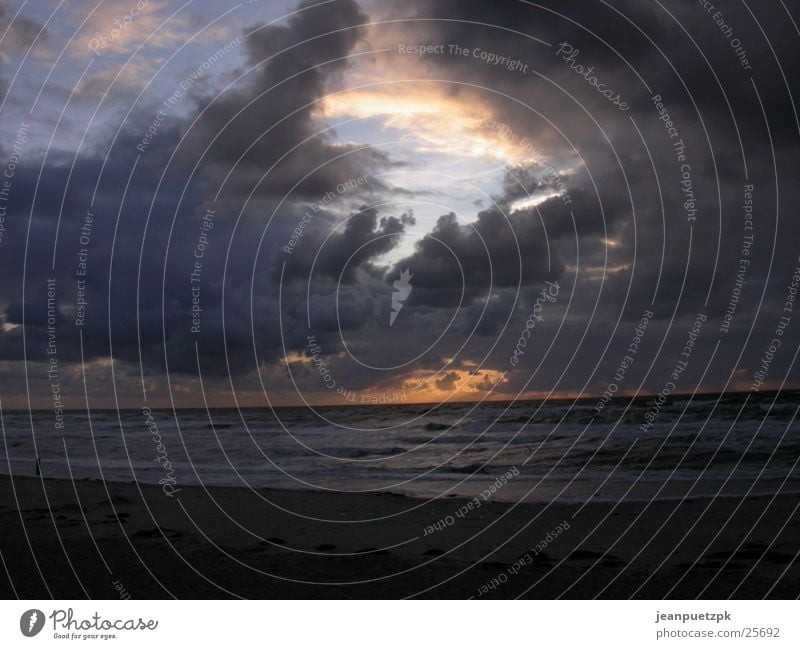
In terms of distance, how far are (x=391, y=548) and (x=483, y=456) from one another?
2098 cm

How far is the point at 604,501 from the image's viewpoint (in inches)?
746

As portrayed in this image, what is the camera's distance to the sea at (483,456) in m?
22.4

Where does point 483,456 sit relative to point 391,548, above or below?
above

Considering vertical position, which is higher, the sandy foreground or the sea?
the sea

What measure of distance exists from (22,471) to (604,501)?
2048cm

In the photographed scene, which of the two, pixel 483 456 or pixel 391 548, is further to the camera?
pixel 483 456

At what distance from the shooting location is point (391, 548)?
1312 cm

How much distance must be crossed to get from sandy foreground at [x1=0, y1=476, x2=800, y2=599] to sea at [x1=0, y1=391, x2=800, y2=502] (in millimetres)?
2335

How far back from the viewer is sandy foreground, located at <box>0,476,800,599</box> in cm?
1040

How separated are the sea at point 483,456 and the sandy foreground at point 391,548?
234cm

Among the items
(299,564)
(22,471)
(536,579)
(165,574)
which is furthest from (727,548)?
(22,471)

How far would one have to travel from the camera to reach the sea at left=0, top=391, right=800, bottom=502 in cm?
2244

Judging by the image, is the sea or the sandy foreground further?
the sea

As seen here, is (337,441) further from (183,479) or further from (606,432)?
(183,479)
